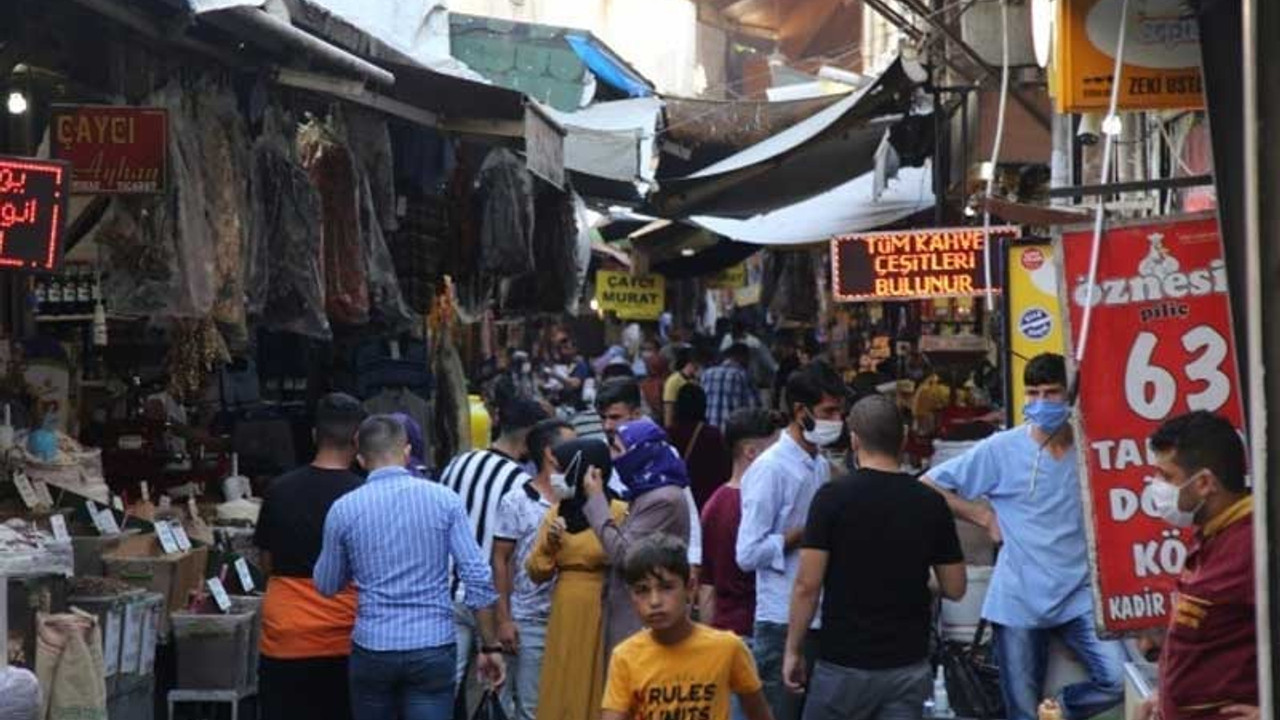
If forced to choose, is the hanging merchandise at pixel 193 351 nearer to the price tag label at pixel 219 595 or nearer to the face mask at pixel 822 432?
the price tag label at pixel 219 595

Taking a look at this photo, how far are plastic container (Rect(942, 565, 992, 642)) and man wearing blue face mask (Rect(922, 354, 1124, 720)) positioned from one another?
3.19 feet

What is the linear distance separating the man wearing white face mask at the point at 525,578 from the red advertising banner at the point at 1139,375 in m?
3.33

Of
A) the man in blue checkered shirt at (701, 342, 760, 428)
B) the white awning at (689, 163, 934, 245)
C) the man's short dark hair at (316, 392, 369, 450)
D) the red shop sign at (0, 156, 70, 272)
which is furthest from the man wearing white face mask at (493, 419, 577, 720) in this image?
the man in blue checkered shirt at (701, 342, 760, 428)

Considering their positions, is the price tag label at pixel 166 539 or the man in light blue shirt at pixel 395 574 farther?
the price tag label at pixel 166 539

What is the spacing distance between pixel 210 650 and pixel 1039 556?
400 cm

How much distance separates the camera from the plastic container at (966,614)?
969 centimetres

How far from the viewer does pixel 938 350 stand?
56.6 ft

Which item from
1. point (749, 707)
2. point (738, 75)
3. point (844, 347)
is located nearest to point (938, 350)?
point (844, 347)

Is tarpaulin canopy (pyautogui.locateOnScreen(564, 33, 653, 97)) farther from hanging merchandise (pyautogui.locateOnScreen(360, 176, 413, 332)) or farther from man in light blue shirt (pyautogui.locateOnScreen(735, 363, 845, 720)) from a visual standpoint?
man in light blue shirt (pyautogui.locateOnScreen(735, 363, 845, 720))

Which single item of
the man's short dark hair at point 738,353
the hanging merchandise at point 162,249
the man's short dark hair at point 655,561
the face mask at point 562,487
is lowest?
the man's short dark hair at point 655,561

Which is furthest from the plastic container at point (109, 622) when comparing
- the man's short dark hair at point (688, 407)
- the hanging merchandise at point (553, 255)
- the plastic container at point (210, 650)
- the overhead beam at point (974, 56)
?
the hanging merchandise at point (553, 255)

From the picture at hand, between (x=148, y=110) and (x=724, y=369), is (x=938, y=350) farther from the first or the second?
(x=148, y=110)

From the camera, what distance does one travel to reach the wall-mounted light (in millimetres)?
10383

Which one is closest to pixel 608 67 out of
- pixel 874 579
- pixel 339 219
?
pixel 339 219
